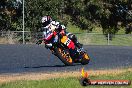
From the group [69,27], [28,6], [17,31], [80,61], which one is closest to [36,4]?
[28,6]

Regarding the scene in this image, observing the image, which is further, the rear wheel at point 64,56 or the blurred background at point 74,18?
the blurred background at point 74,18

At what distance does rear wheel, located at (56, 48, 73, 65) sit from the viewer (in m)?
18.2

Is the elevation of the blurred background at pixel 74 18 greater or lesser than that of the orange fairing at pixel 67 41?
lesser

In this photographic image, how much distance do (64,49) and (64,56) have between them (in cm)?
31

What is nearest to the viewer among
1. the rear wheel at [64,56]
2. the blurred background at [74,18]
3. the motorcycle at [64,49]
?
the motorcycle at [64,49]

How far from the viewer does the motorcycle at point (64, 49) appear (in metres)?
17.7

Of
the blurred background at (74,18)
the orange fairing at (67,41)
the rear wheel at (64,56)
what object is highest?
→ the orange fairing at (67,41)

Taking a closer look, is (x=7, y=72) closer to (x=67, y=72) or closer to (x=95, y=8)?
(x=67, y=72)

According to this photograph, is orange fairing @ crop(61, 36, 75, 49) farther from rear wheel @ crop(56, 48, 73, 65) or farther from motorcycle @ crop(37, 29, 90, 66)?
rear wheel @ crop(56, 48, 73, 65)

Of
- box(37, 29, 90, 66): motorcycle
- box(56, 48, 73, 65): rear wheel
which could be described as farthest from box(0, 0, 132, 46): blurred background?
box(56, 48, 73, 65): rear wheel

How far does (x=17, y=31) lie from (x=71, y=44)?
80.6ft

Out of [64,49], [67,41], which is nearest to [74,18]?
[64,49]

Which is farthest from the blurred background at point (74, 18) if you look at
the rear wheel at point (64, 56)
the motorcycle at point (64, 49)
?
the rear wheel at point (64, 56)

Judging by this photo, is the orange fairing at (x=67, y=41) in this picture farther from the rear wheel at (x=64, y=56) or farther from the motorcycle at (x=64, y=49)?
the rear wheel at (x=64, y=56)
